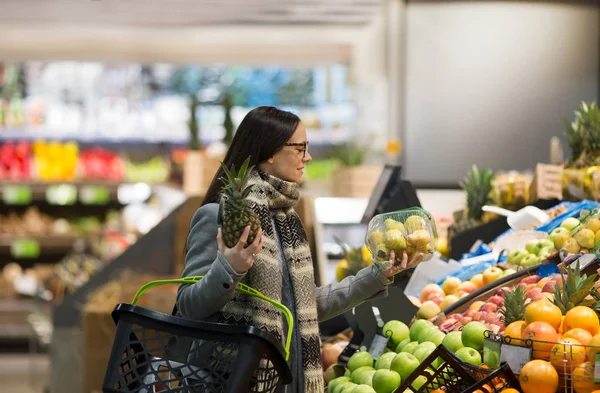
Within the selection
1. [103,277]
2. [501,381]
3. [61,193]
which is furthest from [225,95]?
[501,381]

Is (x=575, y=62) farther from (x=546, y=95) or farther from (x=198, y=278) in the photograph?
(x=198, y=278)

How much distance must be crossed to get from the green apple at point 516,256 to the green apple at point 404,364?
0.87 metres

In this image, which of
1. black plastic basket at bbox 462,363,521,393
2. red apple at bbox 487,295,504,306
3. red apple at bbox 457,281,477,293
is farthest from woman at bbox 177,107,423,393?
red apple at bbox 457,281,477,293

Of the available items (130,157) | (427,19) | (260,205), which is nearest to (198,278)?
(260,205)

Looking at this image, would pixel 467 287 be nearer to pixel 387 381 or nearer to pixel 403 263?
pixel 387 381

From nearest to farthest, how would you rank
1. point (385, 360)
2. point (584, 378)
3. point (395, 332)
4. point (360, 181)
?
1. point (584, 378)
2. point (385, 360)
3. point (395, 332)
4. point (360, 181)

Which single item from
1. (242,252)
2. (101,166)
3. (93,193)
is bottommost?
(93,193)

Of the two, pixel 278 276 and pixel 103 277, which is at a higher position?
pixel 278 276

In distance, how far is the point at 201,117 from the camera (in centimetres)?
943

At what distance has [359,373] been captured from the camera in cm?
303

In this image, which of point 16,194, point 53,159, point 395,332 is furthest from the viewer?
point 16,194

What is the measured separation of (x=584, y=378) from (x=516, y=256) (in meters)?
1.20

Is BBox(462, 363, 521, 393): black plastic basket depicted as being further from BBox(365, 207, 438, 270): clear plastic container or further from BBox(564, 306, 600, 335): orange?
BBox(365, 207, 438, 270): clear plastic container

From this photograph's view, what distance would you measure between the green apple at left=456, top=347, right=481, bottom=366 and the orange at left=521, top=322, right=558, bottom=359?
0.72 ft
